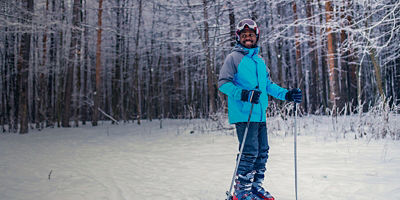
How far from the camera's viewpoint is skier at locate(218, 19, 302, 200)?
8.18 feet

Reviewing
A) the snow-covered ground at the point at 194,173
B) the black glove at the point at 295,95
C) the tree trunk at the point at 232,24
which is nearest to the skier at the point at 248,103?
the black glove at the point at 295,95

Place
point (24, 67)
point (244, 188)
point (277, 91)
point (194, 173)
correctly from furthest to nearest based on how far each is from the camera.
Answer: point (24, 67) → point (194, 173) → point (277, 91) → point (244, 188)

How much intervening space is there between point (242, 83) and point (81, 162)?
12.6 feet

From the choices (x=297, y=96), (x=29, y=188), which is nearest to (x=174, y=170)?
(x=29, y=188)

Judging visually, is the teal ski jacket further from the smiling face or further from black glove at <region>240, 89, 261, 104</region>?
black glove at <region>240, 89, 261, 104</region>

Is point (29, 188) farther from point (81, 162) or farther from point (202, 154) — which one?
point (202, 154)

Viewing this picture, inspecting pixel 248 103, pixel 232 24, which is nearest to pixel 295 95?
pixel 248 103

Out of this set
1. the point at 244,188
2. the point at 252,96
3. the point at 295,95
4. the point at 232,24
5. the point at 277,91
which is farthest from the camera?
the point at 232,24

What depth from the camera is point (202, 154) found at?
5352 mm

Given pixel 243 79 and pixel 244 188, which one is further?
pixel 243 79

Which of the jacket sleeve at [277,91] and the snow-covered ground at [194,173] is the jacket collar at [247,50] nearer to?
the jacket sleeve at [277,91]

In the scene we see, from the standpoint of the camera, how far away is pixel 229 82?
2.55m

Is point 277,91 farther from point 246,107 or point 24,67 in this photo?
point 24,67

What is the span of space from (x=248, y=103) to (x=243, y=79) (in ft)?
0.88
